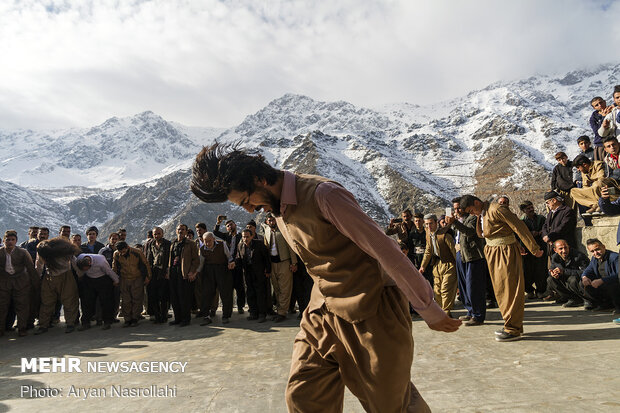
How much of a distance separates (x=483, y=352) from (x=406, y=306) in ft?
8.12

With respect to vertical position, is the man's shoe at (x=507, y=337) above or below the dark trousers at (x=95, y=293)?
below

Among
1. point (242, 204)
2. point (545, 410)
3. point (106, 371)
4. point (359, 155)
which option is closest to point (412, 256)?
point (545, 410)

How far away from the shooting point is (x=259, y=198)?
1.71 meters

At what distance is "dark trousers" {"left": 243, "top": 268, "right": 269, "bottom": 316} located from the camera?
20.7 feet

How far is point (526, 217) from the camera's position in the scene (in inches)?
271

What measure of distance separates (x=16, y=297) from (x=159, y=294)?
2.28 metres

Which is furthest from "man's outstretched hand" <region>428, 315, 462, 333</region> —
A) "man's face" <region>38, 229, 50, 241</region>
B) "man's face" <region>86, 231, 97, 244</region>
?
"man's face" <region>38, 229, 50, 241</region>

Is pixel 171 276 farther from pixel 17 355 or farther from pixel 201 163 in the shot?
pixel 201 163

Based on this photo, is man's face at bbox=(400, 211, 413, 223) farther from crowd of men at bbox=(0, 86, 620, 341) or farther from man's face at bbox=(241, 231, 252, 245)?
man's face at bbox=(241, 231, 252, 245)

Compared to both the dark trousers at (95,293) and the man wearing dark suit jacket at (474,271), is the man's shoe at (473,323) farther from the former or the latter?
the dark trousers at (95,293)

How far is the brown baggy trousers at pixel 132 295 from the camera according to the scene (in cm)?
660

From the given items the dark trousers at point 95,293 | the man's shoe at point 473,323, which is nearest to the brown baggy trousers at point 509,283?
the man's shoe at point 473,323

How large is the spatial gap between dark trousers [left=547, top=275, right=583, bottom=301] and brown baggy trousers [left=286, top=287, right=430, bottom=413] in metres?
5.00

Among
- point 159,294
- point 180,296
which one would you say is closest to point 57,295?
point 159,294
